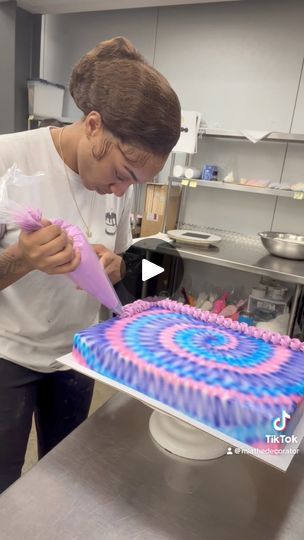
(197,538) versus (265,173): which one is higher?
(265,173)

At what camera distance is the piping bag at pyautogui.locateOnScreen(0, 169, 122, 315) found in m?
0.60

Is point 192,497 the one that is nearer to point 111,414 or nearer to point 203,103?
point 111,414

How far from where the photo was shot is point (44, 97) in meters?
3.21

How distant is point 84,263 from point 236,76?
267cm

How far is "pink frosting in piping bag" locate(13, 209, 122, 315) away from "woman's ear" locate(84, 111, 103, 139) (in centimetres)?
20

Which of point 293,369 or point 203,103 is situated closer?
point 293,369

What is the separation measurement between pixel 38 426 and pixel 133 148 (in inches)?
31.6

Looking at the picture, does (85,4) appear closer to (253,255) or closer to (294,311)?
(253,255)

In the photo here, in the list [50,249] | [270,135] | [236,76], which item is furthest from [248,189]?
[50,249]

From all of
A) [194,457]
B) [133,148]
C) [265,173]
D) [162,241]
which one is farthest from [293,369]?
[265,173]

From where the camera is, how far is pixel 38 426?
108 cm

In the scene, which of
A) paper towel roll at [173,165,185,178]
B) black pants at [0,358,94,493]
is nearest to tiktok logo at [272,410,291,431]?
black pants at [0,358,94,493]

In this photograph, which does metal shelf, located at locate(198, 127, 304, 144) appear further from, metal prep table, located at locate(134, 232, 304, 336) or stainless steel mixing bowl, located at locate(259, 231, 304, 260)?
metal prep table, located at locate(134, 232, 304, 336)

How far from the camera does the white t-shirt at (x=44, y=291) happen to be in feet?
A: 2.80
